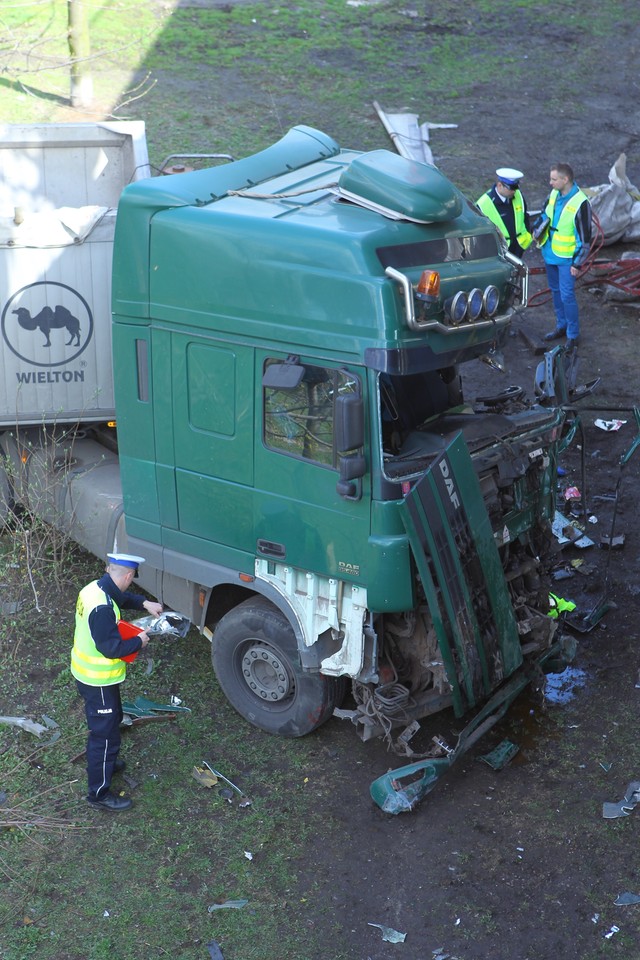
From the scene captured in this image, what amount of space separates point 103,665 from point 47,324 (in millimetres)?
2887

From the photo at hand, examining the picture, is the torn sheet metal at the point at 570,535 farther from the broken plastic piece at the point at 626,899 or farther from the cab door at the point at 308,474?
the broken plastic piece at the point at 626,899

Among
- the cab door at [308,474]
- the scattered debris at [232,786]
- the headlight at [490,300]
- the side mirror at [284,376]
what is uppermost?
the headlight at [490,300]

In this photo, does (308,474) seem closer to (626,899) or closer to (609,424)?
(626,899)

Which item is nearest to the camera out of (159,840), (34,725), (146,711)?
(159,840)

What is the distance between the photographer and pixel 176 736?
6.73m

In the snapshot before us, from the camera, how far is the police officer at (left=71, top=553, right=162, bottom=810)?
588cm

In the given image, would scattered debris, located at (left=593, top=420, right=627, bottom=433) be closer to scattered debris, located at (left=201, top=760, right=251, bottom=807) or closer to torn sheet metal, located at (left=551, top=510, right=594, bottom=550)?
torn sheet metal, located at (left=551, top=510, right=594, bottom=550)

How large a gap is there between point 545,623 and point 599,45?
1605 cm

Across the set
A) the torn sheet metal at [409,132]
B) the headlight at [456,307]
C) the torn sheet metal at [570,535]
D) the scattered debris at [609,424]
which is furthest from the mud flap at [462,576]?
the torn sheet metal at [409,132]

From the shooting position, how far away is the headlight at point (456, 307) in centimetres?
555

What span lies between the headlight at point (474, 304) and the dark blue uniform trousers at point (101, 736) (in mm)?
2897

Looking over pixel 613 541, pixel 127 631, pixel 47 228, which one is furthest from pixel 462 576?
pixel 47 228

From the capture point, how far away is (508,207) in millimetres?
10844

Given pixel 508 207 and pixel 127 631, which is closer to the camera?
pixel 127 631
